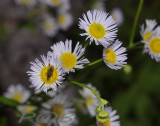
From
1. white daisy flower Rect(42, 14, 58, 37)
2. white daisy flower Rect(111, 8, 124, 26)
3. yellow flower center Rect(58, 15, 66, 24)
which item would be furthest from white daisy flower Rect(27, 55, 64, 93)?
white daisy flower Rect(111, 8, 124, 26)

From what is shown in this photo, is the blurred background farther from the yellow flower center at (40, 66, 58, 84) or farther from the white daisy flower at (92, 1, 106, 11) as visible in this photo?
the yellow flower center at (40, 66, 58, 84)

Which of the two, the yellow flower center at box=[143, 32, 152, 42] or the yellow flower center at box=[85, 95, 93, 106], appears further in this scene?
the yellow flower center at box=[85, 95, 93, 106]

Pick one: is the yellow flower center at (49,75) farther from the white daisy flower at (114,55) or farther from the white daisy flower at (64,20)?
the white daisy flower at (64,20)

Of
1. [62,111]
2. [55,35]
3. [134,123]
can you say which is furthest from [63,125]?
[55,35]

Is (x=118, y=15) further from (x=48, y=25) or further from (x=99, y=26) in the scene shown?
(x=99, y=26)

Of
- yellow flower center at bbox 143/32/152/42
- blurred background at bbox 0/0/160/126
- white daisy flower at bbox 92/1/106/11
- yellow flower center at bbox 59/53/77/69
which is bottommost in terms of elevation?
yellow flower center at bbox 59/53/77/69

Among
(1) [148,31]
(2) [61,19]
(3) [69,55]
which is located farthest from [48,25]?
(3) [69,55]

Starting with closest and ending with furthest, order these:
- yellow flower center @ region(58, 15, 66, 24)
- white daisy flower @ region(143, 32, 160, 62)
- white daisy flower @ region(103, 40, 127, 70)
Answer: white daisy flower @ region(103, 40, 127, 70) → white daisy flower @ region(143, 32, 160, 62) → yellow flower center @ region(58, 15, 66, 24)
